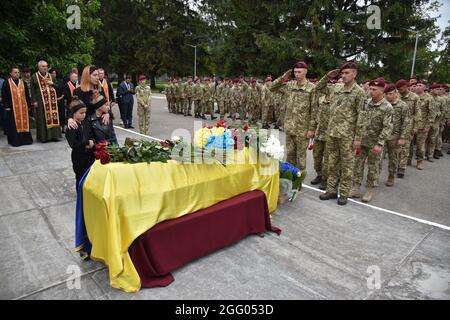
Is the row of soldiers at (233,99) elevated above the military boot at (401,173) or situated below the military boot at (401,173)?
above

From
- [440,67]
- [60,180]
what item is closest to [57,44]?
[60,180]

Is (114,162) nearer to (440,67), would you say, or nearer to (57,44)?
(57,44)

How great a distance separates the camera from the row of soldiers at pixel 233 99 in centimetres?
1451

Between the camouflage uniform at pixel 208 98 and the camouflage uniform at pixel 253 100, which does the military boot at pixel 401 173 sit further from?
the camouflage uniform at pixel 208 98

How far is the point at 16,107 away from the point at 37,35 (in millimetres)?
3255

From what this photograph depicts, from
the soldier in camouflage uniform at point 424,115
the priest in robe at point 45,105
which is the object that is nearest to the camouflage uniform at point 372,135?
the soldier in camouflage uniform at point 424,115

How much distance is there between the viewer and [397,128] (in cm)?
704

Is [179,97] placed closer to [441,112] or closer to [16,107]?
[16,107]

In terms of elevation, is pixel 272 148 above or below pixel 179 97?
below

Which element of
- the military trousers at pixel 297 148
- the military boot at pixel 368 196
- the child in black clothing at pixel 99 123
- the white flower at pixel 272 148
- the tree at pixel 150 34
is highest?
the tree at pixel 150 34

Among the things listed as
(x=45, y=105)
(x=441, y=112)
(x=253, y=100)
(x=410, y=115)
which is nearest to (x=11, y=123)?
(x=45, y=105)

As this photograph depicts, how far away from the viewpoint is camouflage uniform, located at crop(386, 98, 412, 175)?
6.79 metres

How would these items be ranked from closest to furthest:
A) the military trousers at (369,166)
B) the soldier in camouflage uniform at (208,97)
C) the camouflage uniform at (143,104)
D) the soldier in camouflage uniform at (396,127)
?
the military trousers at (369,166)
the soldier in camouflage uniform at (396,127)
the camouflage uniform at (143,104)
the soldier in camouflage uniform at (208,97)
